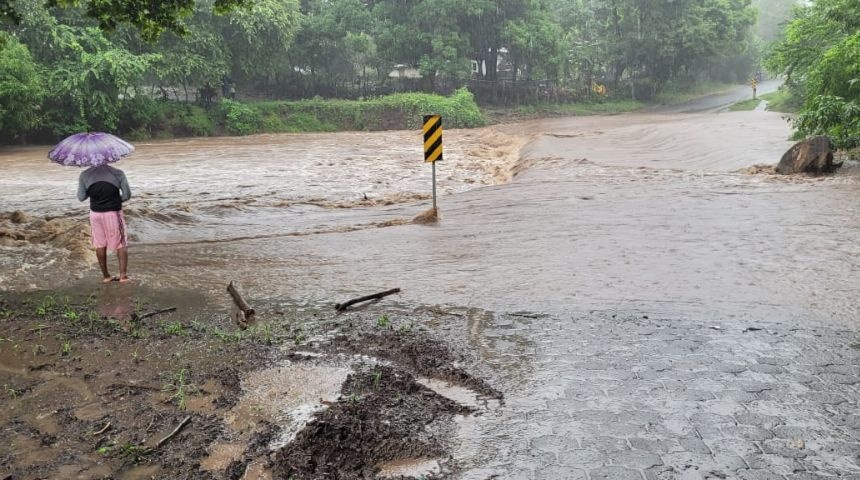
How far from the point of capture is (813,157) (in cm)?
1441

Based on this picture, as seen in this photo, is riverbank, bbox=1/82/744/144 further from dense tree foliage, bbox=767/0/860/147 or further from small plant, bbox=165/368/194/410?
small plant, bbox=165/368/194/410

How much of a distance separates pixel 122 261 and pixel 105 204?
729 millimetres

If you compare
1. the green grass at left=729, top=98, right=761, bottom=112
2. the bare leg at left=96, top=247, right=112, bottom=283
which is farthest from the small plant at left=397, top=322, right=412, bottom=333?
the green grass at left=729, top=98, right=761, bottom=112

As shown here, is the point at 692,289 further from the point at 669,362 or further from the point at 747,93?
the point at 747,93

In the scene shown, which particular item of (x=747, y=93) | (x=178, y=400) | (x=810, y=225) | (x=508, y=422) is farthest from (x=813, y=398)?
(x=747, y=93)

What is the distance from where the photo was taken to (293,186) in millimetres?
17188

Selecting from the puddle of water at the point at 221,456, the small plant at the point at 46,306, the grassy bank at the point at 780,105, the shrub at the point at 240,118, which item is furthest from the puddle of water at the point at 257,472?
the grassy bank at the point at 780,105

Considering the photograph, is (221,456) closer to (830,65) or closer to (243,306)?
(243,306)

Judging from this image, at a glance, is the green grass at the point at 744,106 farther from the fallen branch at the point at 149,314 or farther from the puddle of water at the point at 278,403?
the puddle of water at the point at 278,403

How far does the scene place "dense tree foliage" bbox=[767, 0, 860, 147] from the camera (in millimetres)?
15375

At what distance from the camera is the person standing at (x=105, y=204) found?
8.13m

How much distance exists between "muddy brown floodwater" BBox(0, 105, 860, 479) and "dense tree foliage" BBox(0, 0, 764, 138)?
448 inches

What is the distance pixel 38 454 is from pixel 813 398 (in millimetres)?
4978

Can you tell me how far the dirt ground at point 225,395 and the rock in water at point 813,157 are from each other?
38.4 ft
